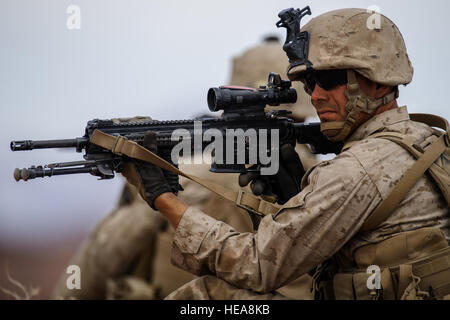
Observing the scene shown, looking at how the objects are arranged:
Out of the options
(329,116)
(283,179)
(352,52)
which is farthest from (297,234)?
(352,52)

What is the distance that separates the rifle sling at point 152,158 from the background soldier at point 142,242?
196 inches

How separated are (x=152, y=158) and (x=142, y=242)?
680cm

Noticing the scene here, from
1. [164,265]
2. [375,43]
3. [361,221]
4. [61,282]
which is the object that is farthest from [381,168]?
[61,282]

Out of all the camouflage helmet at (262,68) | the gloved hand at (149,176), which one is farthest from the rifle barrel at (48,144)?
the camouflage helmet at (262,68)

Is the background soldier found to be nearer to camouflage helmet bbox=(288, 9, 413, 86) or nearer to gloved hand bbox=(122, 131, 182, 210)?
gloved hand bbox=(122, 131, 182, 210)

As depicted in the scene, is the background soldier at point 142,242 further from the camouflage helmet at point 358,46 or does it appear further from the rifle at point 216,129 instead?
the camouflage helmet at point 358,46

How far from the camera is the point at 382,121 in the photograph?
5.13 meters

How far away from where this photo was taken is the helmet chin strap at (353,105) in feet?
16.7

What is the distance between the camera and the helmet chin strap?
5.08 metres

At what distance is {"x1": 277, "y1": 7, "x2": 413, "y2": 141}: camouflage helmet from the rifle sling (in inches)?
26.6

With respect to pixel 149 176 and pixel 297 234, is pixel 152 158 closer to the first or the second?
pixel 149 176

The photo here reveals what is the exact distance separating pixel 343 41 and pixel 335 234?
1.31 m

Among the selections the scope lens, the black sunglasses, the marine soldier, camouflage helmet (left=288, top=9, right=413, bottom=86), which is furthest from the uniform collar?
the scope lens
